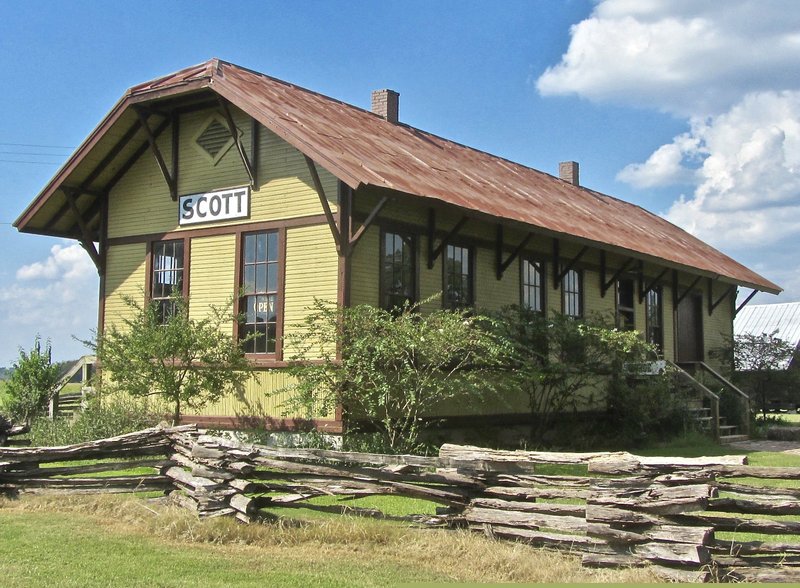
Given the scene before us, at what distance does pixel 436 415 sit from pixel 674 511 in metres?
8.57

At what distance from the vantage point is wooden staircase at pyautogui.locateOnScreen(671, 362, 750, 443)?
2027 centimetres

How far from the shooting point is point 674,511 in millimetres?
7387

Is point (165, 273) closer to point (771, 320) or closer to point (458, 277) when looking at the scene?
point (458, 277)

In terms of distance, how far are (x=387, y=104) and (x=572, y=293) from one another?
6.10 meters

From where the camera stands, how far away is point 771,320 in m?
45.2

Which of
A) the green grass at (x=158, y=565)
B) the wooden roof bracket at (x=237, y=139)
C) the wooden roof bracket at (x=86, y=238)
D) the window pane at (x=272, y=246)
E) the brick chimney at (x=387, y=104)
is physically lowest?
the green grass at (x=158, y=565)

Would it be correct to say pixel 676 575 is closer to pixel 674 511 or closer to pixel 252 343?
pixel 674 511

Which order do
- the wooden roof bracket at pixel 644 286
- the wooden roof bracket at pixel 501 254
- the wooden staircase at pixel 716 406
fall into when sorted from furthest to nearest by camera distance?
the wooden roof bracket at pixel 644 286, the wooden staircase at pixel 716 406, the wooden roof bracket at pixel 501 254

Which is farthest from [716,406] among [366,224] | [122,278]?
[122,278]

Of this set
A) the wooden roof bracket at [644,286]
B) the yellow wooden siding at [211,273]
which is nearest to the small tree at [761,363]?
the wooden roof bracket at [644,286]

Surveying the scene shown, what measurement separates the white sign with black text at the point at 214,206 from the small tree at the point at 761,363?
1614 cm

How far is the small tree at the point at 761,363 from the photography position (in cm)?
2608

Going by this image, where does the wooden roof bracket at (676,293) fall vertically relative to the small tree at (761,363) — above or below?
above

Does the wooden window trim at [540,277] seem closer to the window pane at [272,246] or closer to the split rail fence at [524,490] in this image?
the window pane at [272,246]
